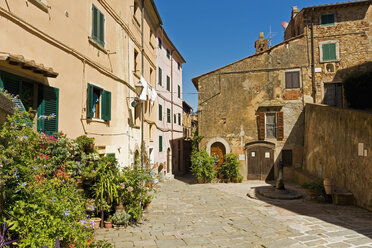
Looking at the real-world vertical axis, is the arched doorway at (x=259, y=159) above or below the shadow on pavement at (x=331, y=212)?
above

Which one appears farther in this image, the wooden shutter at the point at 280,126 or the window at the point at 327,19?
the window at the point at 327,19

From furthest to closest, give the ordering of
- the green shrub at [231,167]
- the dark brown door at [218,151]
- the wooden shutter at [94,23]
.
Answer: the dark brown door at [218,151], the green shrub at [231,167], the wooden shutter at [94,23]

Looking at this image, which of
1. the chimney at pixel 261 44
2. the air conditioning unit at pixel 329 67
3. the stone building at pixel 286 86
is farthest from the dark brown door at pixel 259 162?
the chimney at pixel 261 44

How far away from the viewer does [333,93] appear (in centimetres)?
1461

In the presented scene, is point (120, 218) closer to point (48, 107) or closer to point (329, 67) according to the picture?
point (48, 107)

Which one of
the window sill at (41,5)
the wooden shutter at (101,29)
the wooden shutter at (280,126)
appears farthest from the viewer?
the wooden shutter at (280,126)

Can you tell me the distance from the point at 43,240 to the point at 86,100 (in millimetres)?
5168

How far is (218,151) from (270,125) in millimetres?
3473

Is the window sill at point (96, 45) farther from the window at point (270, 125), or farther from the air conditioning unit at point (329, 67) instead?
the air conditioning unit at point (329, 67)

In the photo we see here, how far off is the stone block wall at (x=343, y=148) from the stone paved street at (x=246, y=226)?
39.0 inches

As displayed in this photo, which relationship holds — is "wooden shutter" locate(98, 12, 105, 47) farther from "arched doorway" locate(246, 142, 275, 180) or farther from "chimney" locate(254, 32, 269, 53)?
"chimney" locate(254, 32, 269, 53)

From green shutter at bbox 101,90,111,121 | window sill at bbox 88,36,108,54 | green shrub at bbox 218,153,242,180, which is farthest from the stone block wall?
window sill at bbox 88,36,108,54

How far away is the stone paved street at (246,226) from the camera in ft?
17.3

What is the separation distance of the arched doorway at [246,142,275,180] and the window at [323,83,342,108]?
14.1ft
